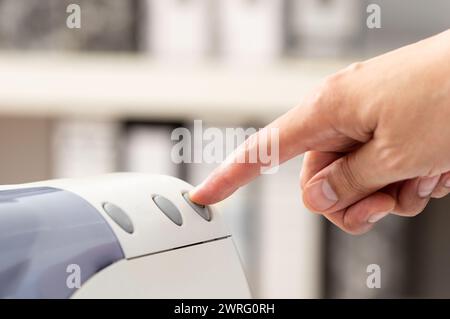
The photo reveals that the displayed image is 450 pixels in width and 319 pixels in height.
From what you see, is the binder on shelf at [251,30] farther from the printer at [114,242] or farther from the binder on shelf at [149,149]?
the printer at [114,242]

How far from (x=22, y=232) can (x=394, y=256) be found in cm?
124

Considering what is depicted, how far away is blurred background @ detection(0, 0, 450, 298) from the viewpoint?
1438 mm

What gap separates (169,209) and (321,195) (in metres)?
0.17

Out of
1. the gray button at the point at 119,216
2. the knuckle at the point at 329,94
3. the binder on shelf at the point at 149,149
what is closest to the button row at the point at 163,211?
the gray button at the point at 119,216

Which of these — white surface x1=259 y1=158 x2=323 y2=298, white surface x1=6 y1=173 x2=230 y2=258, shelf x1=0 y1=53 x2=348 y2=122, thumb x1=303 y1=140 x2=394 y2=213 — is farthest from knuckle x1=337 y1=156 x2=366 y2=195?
white surface x1=259 y1=158 x2=323 y2=298

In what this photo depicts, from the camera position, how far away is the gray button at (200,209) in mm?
541

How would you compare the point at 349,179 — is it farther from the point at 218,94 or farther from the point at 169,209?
the point at 218,94

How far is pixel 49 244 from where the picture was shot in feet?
1.51

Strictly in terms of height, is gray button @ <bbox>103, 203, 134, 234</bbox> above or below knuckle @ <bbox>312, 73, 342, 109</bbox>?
below

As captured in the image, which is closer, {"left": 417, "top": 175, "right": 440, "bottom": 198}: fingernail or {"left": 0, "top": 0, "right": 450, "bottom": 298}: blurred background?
{"left": 417, "top": 175, "right": 440, "bottom": 198}: fingernail

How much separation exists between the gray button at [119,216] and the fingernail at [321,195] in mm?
192

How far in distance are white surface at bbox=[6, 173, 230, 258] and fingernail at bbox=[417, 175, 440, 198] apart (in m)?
0.19

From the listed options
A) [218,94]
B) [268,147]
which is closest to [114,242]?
[268,147]

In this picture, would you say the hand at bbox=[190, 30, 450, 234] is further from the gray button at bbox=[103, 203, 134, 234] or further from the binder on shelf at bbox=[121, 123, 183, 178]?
the binder on shelf at bbox=[121, 123, 183, 178]
